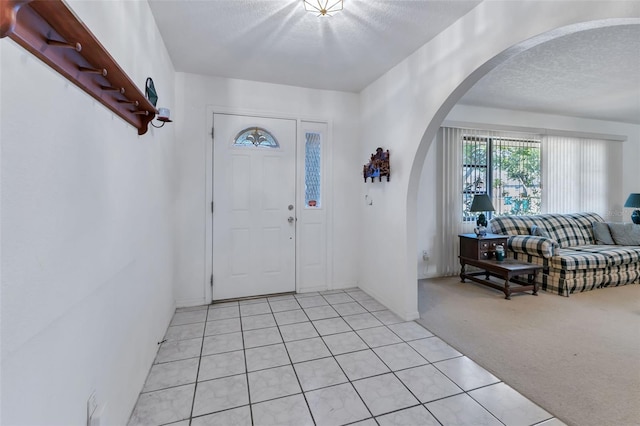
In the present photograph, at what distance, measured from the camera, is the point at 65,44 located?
0.85m

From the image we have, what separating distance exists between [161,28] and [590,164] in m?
6.83

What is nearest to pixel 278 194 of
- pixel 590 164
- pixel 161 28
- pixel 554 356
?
pixel 161 28

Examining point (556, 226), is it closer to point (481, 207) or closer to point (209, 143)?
point (481, 207)

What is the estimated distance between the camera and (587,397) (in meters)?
1.69

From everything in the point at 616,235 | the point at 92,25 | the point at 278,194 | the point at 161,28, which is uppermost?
the point at 161,28

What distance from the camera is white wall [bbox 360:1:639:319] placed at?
161 centimetres

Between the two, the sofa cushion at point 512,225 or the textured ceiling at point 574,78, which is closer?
the textured ceiling at point 574,78

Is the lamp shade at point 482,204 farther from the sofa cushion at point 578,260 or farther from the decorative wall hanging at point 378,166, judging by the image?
the decorative wall hanging at point 378,166

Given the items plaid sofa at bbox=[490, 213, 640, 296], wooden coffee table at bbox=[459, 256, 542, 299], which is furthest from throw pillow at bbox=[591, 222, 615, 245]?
wooden coffee table at bbox=[459, 256, 542, 299]

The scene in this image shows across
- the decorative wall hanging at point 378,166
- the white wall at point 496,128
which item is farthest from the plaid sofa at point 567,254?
the decorative wall hanging at point 378,166

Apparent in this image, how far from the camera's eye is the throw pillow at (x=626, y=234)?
423 centimetres

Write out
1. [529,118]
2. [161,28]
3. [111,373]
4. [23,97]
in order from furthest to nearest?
[529,118] → [161,28] → [111,373] → [23,97]

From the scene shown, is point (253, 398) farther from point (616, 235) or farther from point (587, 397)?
point (616, 235)

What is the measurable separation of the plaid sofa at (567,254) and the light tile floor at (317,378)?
2190mm
